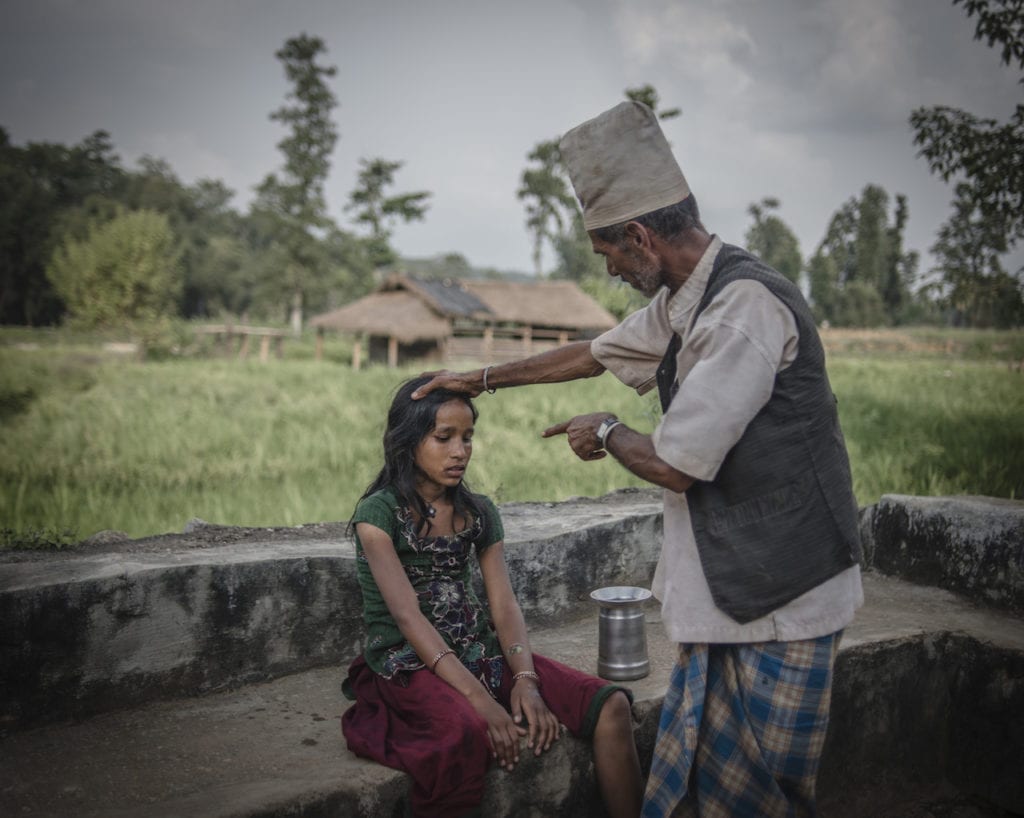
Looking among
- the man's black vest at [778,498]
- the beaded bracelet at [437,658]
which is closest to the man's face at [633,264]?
the man's black vest at [778,498]

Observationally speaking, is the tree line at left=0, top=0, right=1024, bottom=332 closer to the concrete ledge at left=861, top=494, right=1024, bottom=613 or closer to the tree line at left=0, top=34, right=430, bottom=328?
the tree line at left=0, top=34, right=430, bottom=328

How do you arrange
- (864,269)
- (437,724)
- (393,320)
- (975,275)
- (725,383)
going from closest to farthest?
(725,383) → (437,724) → (975,275) → (393,320) → (864,269)

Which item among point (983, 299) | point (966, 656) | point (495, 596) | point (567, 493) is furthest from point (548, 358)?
point (983, 299)

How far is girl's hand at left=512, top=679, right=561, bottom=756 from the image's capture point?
1761mm

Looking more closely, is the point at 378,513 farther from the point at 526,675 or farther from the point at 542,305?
the point at 542,305

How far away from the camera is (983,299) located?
598 cm

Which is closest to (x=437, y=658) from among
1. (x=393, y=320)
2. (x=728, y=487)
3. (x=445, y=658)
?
(x=445, y=658)

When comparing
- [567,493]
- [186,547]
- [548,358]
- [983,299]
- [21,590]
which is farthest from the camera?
[983,299]

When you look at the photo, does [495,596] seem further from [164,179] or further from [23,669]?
[164,179]

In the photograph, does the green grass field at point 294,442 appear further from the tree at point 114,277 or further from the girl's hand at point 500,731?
the tree at point 114,277

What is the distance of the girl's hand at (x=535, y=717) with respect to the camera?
69.3 inches

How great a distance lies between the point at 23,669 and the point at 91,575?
258 millimetres

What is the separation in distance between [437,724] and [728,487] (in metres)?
0.84

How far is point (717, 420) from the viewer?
1.26m
